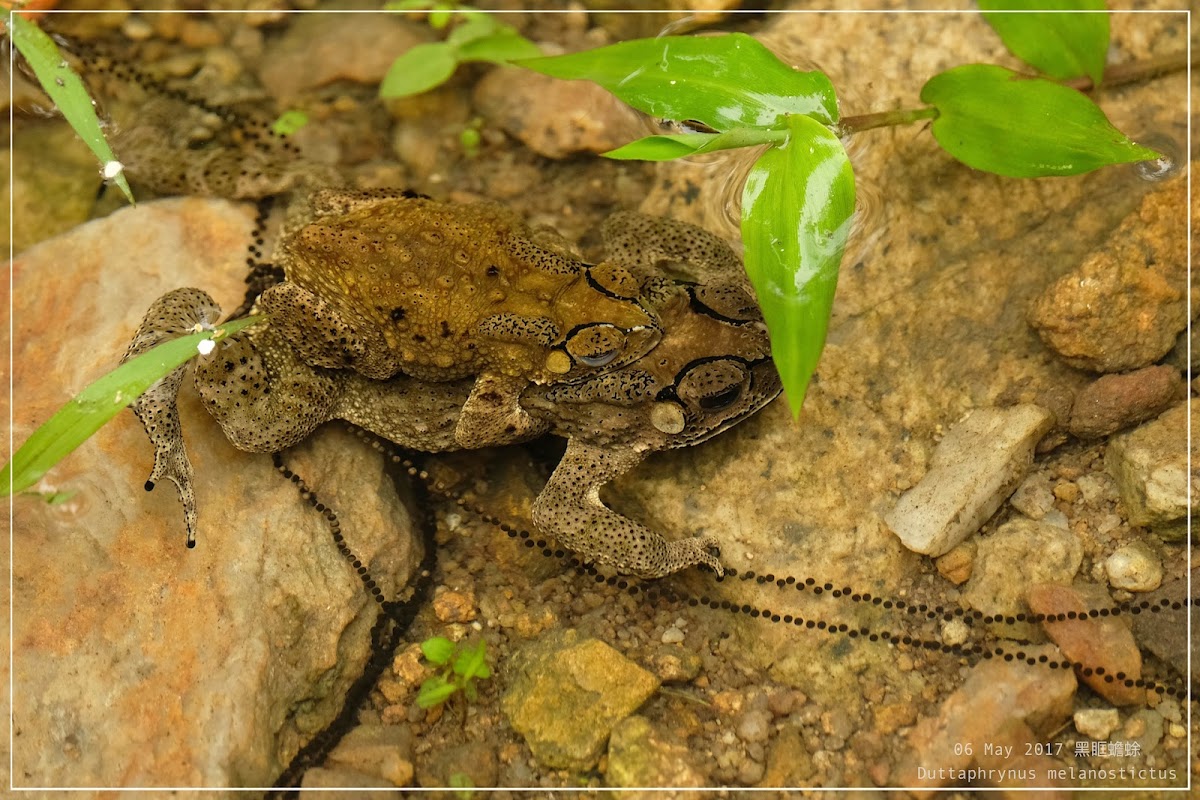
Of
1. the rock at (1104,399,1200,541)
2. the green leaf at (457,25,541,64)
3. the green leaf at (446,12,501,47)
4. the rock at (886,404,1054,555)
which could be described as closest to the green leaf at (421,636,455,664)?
the rock at (886,404,1054,555)

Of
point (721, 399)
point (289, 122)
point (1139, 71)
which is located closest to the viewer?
point (721, 399)

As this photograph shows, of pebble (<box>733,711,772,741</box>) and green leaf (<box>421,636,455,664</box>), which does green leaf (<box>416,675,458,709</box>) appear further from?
pebble (<box>733,711,772,741</box>)

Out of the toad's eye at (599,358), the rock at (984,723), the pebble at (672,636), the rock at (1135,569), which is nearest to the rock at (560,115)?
the toad's eye at (599,358)

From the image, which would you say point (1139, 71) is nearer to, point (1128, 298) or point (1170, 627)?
point (1128, 298)

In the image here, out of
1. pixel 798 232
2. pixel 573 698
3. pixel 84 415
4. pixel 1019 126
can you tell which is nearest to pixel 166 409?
pixel 84 415

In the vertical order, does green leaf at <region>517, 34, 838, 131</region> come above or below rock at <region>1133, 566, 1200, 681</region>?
above

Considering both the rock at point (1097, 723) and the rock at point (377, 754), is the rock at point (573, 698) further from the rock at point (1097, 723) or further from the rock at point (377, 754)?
the rock at point (1097, 723)
